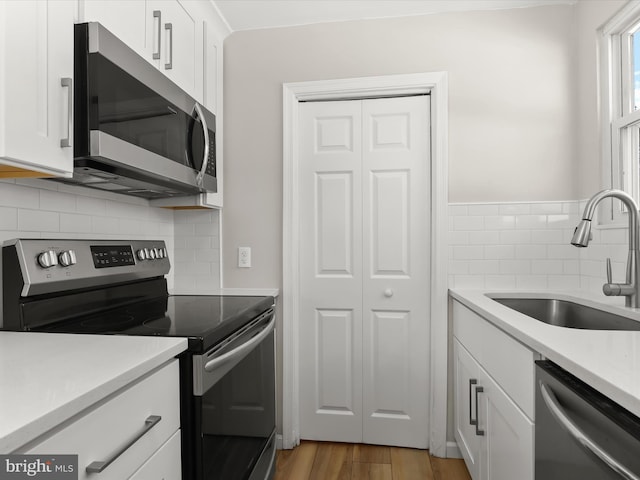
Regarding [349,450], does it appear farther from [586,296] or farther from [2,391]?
[2,391]

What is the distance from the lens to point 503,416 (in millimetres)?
1347

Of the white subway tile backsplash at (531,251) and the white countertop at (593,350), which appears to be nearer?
the white countertop at (593,350)

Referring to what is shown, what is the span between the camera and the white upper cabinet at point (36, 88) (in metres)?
0.99

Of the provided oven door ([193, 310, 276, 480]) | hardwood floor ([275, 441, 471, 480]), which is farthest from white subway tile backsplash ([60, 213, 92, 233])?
hardwood floor ([275, 441, 471, 480])

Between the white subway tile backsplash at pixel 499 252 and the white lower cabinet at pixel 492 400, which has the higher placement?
the white subway tile backsplash at pixel 499 252

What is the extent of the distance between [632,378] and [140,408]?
39.6 inches

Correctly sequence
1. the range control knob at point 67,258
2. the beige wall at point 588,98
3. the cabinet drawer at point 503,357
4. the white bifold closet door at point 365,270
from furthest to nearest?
the white bifold closet door at point 365,270 < the beige wall at point 588,98 < the range control knob at point 67,258 < the cabinet drawer at point 503,357

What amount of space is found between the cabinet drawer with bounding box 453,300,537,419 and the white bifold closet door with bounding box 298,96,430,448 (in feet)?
1.45

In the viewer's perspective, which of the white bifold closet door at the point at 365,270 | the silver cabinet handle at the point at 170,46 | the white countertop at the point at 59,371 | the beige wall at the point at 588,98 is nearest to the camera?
the white countertop at the point at 59,371

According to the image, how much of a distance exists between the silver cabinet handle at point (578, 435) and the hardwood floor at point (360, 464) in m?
1.27

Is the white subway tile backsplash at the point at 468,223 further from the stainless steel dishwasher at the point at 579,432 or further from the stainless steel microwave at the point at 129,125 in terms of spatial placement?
the stainless steel microwave at the point at 129,125

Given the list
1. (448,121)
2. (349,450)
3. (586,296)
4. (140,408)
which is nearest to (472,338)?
(586,296)

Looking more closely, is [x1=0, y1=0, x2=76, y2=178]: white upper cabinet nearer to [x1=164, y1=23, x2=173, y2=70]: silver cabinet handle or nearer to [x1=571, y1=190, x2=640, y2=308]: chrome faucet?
[x1=164, y1=23, x2=173, y2=70]: silver cabinet handle

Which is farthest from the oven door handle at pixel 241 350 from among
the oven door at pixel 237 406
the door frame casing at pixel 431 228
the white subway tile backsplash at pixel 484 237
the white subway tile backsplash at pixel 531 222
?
the white subway tile backsplash at pixel 531 222
